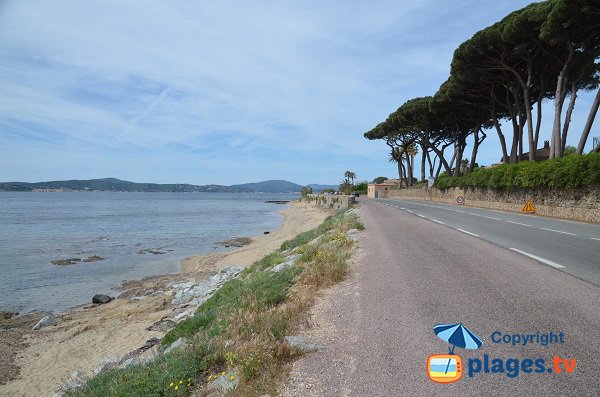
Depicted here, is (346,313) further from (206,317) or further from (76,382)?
(76,382)

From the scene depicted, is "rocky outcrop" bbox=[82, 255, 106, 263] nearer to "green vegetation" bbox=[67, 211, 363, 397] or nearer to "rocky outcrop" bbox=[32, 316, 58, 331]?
"rocky outcrop" bbox=[32, 316, 58, 331]

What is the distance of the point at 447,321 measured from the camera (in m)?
4.60

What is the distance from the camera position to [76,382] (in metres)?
7.24

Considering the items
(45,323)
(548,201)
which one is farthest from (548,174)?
(45,323)

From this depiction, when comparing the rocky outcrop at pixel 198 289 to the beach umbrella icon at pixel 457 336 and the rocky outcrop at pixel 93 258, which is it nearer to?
the rocky outcrop at pixel 93 258

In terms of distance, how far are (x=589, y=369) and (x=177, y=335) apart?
6.77 meters

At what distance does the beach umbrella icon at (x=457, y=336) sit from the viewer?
3.95 metres

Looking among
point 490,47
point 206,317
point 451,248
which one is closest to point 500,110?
point 490,47

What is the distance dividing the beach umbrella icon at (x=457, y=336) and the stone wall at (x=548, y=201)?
19344 mm

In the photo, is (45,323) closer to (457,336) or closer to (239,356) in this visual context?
(239,356)

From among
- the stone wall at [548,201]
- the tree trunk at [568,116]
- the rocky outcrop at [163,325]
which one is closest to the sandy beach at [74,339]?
the rocky outcrop at [163,325]

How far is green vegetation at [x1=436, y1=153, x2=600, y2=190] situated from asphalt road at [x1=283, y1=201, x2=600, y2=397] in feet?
47.8

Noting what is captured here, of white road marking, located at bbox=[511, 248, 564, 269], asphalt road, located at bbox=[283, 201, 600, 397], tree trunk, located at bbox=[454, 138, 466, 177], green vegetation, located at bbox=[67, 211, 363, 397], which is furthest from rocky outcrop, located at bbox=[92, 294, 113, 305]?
tree trunk, located at bbox=[454, 138, 466, 177]

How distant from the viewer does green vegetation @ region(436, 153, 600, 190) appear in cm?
1977
